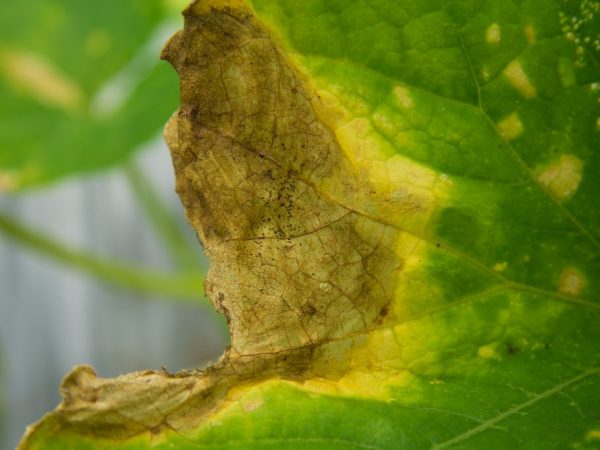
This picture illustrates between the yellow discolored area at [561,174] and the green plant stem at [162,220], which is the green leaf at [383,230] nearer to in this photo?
the yellow discolored area at [561,174]

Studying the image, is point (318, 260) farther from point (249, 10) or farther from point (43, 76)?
point (43, 76)

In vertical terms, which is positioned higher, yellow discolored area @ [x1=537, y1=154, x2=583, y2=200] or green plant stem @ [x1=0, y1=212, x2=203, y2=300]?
green plant stem @ [x1=0, y1=212, x2=203, y2=300]

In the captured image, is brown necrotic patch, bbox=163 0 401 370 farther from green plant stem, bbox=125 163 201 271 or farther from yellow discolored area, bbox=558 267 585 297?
green plant stem, bbox=125 163 201 271

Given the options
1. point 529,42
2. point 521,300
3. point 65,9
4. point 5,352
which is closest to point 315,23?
point 529,42

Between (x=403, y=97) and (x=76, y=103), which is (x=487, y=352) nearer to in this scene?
(x=403, y=97)

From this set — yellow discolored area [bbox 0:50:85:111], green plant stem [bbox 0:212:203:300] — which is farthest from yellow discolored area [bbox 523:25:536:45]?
yellow discolored area [bbox 0:50:85:111]

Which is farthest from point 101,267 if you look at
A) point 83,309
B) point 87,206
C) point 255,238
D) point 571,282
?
point 83,309
